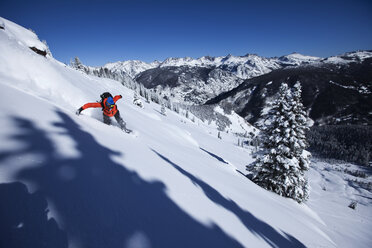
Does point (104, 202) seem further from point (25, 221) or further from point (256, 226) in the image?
point (256, 226)

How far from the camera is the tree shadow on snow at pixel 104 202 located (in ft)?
7.37

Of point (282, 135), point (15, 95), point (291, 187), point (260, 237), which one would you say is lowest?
point (291, 187)

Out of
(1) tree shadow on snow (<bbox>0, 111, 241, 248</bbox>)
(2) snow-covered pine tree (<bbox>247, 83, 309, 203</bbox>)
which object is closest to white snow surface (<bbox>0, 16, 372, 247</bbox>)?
(1) tree shadow on snow (<bbox>0, 111, 241, 248</bbox>)

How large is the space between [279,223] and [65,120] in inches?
325

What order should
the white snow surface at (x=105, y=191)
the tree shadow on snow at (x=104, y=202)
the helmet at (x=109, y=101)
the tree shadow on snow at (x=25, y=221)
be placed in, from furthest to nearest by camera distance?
1. the helmet at (x=109, y=101)
2. the white snow surface at (x=105, y=191)
3. the tree shadow on snow at (x=104, y=202)
4. the tree shadow on snow at (x=25, y=221)

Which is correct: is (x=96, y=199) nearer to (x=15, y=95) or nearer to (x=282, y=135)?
(x=15, y=95)

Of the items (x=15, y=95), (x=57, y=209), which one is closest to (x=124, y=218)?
(x=57, y=209)

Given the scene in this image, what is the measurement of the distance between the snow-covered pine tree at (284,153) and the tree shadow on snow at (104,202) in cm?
1105

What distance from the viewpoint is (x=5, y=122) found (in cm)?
330

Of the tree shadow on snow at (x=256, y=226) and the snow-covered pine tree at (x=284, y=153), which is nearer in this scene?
the tree shadow on snow at (x=256, y=226)

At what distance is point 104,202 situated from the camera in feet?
8.93

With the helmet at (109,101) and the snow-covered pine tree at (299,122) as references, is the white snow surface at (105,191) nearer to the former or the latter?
the helmet at (109,101)

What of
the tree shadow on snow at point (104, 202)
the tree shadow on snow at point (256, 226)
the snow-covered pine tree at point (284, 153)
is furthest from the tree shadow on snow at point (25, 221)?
the snow-covered pine tree at point (284, 153)

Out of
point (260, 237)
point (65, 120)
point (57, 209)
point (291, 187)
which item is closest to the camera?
point (57, 209)
